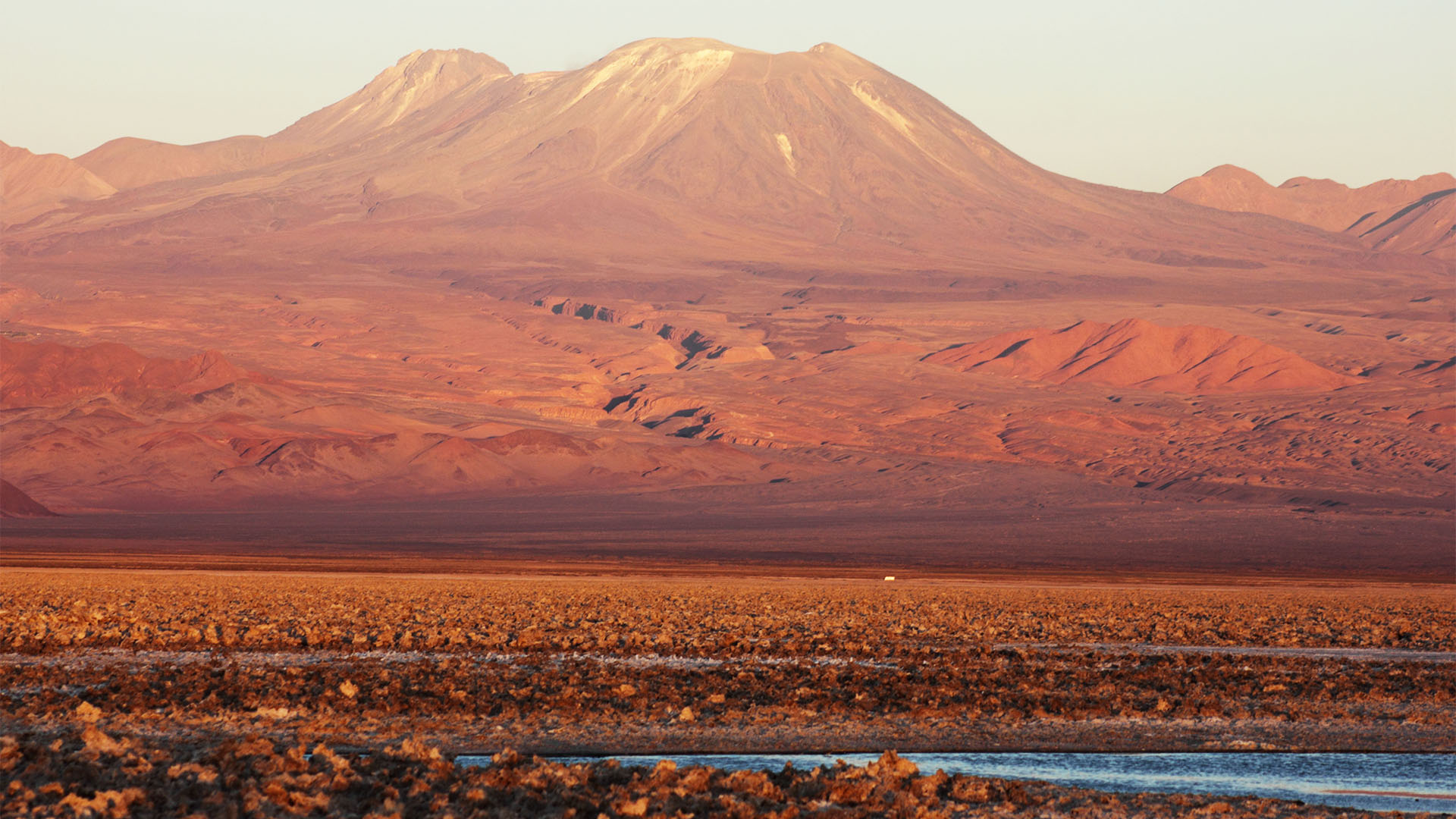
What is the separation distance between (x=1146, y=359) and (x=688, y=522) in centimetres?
7136

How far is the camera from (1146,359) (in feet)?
452

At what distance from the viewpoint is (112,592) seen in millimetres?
A: 31141

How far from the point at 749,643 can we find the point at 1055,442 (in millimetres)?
88688

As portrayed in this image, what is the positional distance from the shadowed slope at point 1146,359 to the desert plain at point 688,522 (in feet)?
1.60

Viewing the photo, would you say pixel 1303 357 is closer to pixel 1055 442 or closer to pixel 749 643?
pixel 1055 442

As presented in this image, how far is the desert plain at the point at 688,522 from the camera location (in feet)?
43.4

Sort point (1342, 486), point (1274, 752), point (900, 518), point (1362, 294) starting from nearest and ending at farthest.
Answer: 1. point (1274, 752)
2. point (900, 518)
3. point (1342, 486)
4. point (1362, 294)

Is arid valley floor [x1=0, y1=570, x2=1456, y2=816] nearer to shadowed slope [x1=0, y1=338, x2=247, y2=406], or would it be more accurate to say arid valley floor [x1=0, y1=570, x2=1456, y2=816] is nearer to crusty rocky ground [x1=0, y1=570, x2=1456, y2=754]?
crusty rocky ground [x1=0, y1=570, x2=1456, y2=754]

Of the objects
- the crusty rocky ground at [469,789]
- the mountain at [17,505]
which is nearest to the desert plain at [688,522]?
the crusty rocky ground at [469,789]

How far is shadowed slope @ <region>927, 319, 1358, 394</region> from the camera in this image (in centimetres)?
13312

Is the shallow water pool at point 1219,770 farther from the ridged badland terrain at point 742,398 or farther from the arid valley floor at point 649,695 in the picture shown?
the ridged badland terrain at point 742,398

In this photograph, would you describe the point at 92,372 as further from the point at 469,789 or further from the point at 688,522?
the point at 469,789

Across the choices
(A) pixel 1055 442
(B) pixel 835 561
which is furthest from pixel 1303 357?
(B) pixel 835 561

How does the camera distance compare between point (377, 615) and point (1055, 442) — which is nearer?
point (377, 615)
